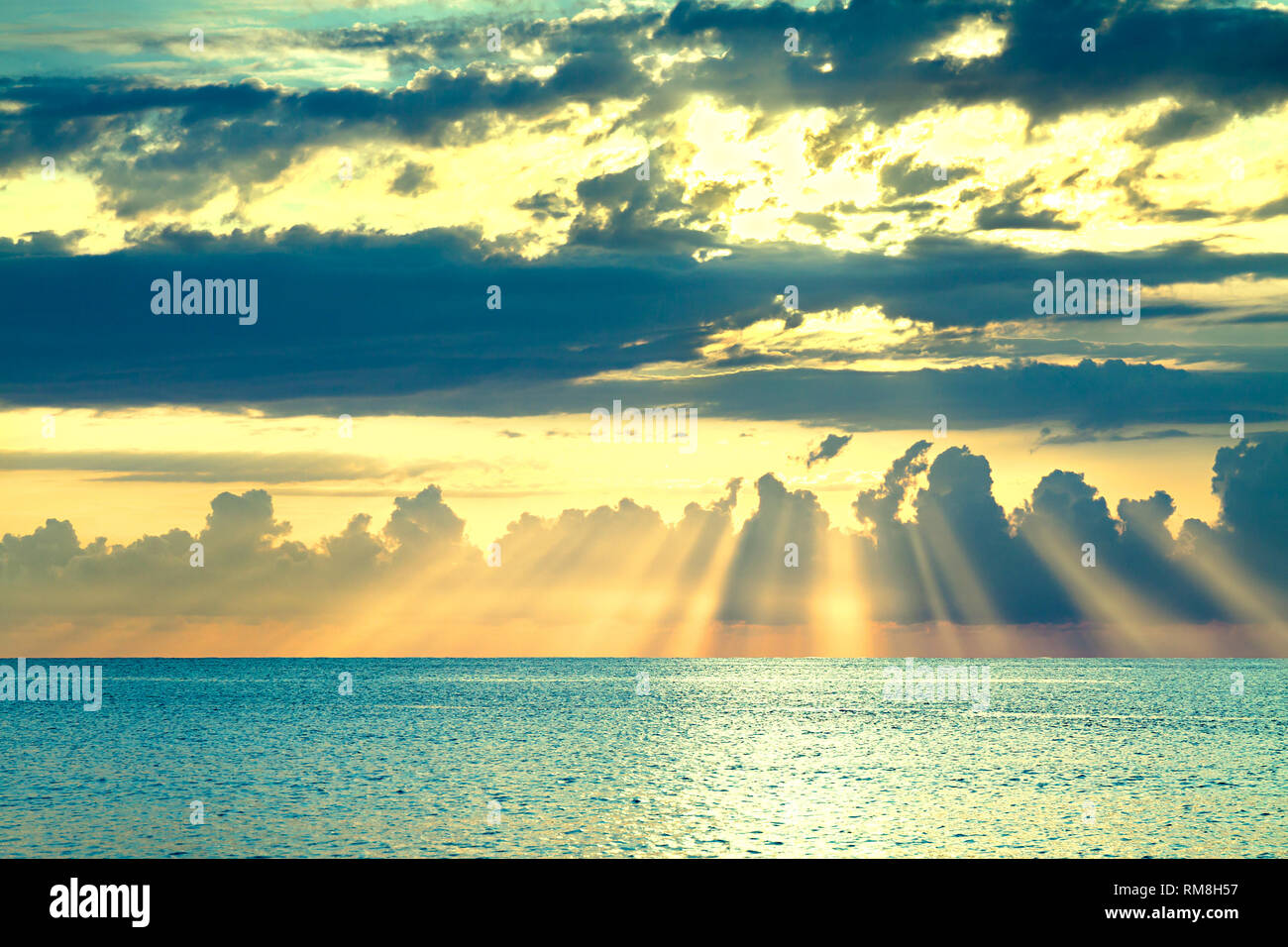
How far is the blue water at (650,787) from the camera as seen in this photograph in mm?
45969

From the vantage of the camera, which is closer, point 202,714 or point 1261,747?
point 1261,747

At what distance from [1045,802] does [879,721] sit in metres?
69.7

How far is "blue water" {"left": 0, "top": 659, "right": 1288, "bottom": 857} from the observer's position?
151 ft

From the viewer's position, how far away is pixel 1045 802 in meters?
57.0

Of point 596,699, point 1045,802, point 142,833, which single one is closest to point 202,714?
point 596,699

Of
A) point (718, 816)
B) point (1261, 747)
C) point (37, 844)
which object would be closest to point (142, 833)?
point (37, 844)

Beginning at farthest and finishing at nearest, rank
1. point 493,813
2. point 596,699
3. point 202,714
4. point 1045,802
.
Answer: point 596,699, point 202,714, point 1045,802, point 493,813

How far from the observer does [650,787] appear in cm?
6338
